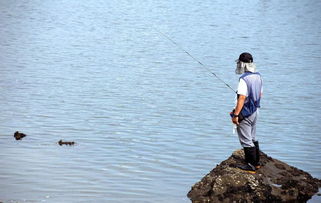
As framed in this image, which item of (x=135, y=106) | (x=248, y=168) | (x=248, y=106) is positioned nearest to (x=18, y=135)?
(x=135, y=106)

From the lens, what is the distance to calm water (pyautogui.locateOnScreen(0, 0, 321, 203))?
12.8 meters

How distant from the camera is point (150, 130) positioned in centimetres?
1695

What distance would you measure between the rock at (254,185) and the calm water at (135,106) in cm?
71

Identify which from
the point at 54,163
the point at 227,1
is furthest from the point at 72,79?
the point at 227,1

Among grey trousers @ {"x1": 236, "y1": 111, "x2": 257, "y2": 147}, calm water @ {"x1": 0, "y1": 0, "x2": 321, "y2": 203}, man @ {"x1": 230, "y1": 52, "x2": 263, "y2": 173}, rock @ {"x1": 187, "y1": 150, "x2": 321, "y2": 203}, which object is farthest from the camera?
calm water @ {"x1": 0, "y1": 0, "x2": 321, "y2": 203}

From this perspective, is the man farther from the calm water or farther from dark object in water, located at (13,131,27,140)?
dark object in water, located at (13,131,27,140)

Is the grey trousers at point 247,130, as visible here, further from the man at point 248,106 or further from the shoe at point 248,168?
the shoe at point 248,168

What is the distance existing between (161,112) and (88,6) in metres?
47.0

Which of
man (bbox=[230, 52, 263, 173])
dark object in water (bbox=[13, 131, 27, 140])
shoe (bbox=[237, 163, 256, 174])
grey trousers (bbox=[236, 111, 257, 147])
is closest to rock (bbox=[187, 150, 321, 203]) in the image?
shoe (bbox=[237, 163, 256, 174])

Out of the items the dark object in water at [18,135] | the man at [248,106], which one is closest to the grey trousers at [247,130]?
the man at [248,106]

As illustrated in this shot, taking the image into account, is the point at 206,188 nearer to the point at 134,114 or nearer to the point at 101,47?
the point at 134,114

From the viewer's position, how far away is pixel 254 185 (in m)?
10.8

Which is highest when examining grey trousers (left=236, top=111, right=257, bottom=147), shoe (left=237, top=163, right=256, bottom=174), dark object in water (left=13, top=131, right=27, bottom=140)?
grey trousers (left=236, top=111, right=257, bottom=147)

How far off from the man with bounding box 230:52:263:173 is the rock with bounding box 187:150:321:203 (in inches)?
8.9
